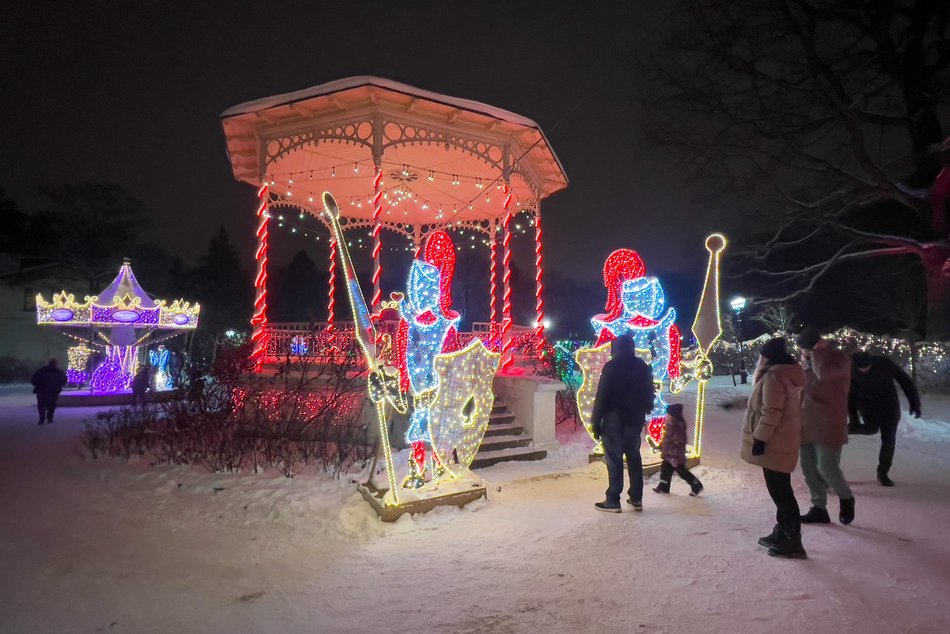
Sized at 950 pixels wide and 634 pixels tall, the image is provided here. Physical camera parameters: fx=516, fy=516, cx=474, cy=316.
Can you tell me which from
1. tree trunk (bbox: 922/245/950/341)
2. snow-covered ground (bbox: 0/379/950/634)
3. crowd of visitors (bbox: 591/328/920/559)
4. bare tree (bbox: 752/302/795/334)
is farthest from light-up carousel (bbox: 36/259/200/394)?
bare tree (bbox: 752/302/795/334)

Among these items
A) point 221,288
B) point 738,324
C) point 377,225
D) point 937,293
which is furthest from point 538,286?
point 221,288

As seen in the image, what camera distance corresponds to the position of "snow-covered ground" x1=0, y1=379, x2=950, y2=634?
317cm

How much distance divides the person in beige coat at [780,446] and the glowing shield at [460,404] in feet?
9.44

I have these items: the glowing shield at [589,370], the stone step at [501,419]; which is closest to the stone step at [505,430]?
the stone step at [501,419]

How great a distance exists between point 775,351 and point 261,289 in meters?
9.88

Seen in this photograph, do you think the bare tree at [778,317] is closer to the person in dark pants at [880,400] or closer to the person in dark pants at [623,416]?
the person in dark pants at [880,400]

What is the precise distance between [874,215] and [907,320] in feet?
17.0

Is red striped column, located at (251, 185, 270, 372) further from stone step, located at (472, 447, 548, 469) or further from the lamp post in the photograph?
the lamp post

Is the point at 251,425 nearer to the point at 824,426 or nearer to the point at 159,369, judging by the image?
the point at 824,426

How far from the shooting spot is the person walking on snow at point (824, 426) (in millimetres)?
4621

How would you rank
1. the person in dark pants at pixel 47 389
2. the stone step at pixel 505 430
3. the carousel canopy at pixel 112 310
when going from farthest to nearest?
the carousel canopy at pixel 112 310 → the person in dark pants at pixel 47 389 → the stone step at pixel 505 430

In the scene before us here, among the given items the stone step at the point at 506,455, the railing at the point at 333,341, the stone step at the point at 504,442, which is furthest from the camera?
the railing at the point at 333,341

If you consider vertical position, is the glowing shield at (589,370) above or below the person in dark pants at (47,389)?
above

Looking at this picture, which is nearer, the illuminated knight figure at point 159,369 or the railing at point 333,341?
the railing at point 333,341
